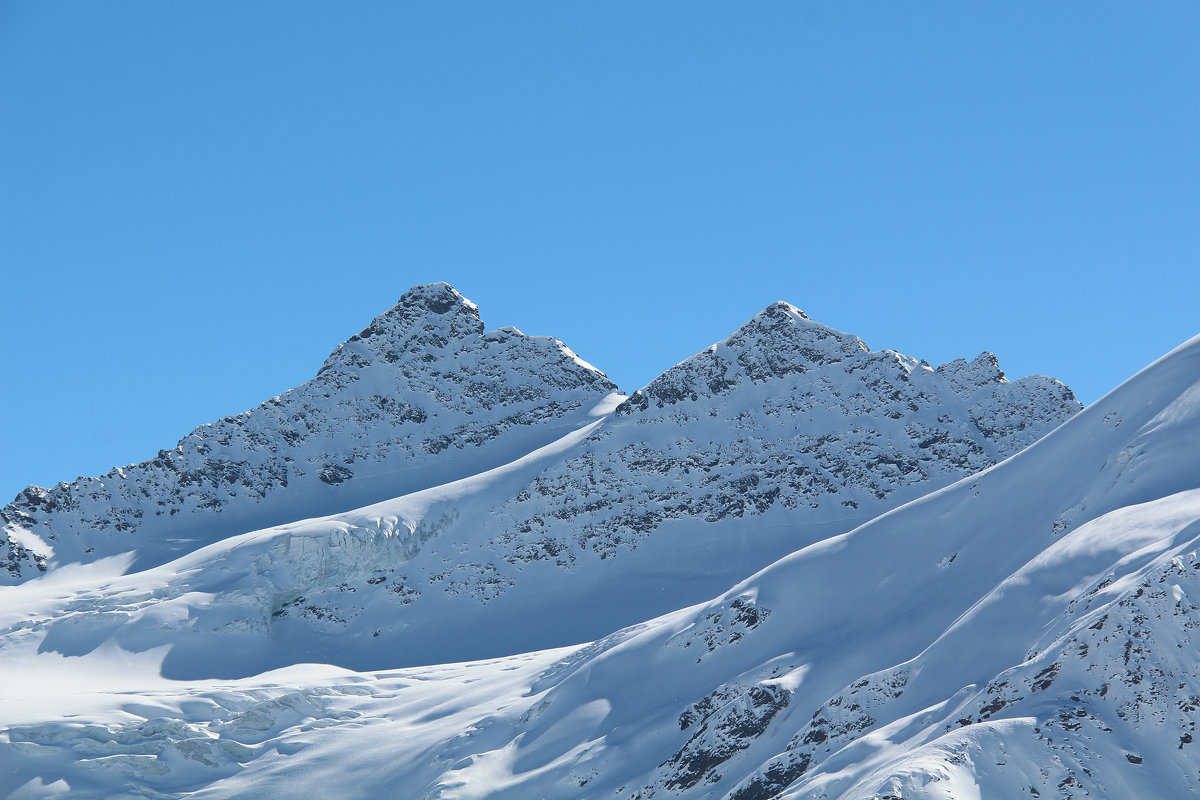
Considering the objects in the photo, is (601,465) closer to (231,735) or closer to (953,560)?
(231,735)

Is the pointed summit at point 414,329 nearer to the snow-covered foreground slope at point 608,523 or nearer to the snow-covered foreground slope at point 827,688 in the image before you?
the snow-covered foreground slope at point 608,523

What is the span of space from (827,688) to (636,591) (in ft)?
145

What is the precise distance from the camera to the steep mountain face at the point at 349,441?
111 m

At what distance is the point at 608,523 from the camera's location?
348 feet

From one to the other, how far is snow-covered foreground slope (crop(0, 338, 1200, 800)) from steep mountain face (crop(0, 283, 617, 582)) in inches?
715

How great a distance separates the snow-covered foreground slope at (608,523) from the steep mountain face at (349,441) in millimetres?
5678

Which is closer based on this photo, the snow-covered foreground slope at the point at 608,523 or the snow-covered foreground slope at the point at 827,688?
the snow-covered foreground slope at the point at 827,688

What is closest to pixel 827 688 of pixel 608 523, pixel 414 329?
pixel 608 523

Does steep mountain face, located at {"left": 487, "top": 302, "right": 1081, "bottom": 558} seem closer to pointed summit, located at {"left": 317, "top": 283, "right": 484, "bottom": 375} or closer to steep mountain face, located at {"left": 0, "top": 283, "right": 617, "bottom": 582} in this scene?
steep mountain face, located at {"left": 0, "top": 283, "right": 617, "bottom": 582}

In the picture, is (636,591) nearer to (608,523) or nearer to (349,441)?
(608,523)

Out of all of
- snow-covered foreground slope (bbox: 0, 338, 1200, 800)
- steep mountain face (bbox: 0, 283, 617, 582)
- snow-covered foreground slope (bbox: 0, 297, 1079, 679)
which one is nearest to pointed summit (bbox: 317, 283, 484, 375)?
steep mountain face (bbox: 0, 283, 617, 582)

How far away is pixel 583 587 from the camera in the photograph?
99.6 meters

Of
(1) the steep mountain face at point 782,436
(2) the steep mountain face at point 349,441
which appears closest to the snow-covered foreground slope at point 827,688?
(2) the steep mountain face at point 349,441

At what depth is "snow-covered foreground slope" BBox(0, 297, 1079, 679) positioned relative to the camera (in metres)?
93.8
